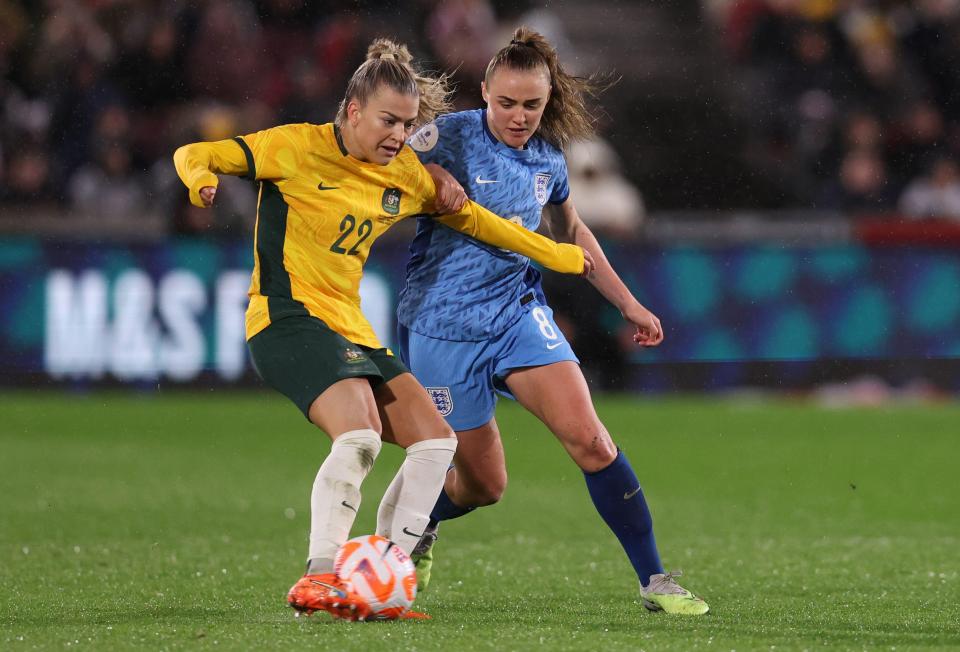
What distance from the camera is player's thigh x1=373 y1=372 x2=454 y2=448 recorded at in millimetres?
5039

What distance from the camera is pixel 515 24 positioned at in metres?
17.0

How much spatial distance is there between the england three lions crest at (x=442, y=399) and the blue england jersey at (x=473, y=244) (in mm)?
197

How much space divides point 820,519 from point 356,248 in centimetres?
379

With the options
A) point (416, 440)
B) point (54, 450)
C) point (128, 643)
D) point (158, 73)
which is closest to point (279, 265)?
point (416, 440)

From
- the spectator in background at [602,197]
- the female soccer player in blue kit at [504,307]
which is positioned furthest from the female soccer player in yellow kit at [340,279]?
the spectator in background at [602,197]

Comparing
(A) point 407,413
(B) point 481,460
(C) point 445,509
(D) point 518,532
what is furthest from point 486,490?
(D) point 518,532

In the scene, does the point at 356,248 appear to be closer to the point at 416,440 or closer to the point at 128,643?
the point at 416,440

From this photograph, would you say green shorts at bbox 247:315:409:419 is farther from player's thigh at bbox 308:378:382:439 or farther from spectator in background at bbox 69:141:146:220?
spectator in background at bbox 69:141:146:220

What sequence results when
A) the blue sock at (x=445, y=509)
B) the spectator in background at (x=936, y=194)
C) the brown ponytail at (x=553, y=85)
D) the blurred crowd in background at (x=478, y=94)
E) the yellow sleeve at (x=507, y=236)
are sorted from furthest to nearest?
the spectator in background at (x=936, y=194) → the blurred crowd in background at (x=478, y=94) → the blue sock at (x=445, y=509) → the brown ponytail at (x=553, y=85) → the yellow sleeve at (x=507, y=236)

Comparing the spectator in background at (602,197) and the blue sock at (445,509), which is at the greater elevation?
the spectator in background at (602,197)

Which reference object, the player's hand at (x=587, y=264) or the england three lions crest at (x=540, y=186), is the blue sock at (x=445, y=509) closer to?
the player's hand at (x=587, y=264)

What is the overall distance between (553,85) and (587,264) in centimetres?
70

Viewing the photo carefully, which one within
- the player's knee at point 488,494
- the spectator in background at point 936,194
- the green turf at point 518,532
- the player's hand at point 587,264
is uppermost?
the player's hand at point 587,264

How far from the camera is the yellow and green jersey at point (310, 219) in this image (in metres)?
4.98
